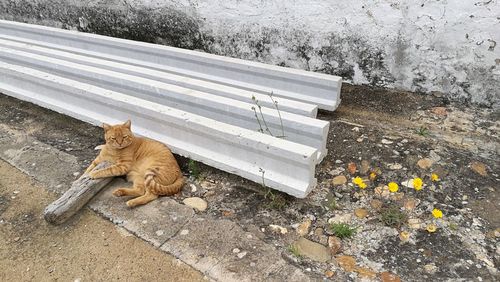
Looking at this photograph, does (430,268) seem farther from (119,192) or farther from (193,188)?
(119,192)

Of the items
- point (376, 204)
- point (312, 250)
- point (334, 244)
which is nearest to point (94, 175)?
point (312, 250)

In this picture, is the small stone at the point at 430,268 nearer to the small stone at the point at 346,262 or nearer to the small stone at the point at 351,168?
the small stone at the point at 346,262

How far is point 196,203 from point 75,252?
85cm

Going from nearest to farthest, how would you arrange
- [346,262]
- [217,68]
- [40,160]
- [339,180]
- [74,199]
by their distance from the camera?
[346,262]
[74,199]
[339,180]
[40,160]
[217,68]

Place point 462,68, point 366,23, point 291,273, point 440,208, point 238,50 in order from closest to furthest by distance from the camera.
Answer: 1. point 291,273
2. point 440,208
3. point 462,68
4. point 366,23
5. point 238,50

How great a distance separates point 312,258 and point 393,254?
1.59ft

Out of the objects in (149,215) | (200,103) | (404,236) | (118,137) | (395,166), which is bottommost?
(149,215)

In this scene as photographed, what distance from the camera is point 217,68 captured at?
389 centimetres

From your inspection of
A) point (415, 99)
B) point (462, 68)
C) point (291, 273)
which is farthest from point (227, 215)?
point (462, 68)

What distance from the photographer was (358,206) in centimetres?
271

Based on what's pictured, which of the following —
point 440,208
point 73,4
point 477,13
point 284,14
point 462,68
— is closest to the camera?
point 440,208

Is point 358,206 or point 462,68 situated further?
point 462,68

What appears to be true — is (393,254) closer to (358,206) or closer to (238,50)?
(358,206)

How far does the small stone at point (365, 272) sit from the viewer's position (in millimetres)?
2230
